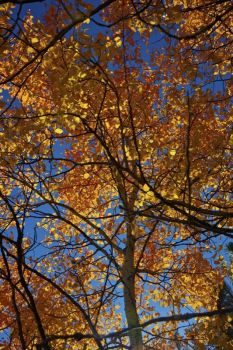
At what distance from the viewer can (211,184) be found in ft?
22.6

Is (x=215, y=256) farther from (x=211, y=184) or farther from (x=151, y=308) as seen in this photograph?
(x=151, y=308)

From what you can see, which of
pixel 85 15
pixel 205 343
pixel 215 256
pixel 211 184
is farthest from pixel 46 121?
pixel 205 343

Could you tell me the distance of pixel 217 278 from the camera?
7.61 meters

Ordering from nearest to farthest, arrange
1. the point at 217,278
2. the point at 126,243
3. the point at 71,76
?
the point at 71,76, the point at 126,243, the point at 217,278

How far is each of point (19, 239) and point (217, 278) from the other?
24.2 ft

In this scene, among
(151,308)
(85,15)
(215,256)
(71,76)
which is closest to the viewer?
(85,15)

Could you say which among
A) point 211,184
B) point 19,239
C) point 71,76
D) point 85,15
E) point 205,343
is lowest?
point 19,239

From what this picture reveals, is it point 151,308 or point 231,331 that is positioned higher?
point 231,331

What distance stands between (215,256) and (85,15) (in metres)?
5.96

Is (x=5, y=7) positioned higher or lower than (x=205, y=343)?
higher

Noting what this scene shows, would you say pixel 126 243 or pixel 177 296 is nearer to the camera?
pixel 126 243

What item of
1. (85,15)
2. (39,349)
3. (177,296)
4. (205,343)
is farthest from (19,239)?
(177,296)

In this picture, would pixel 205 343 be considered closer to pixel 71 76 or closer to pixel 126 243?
pixel 126 243

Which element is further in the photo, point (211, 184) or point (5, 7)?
point (211, 184)
